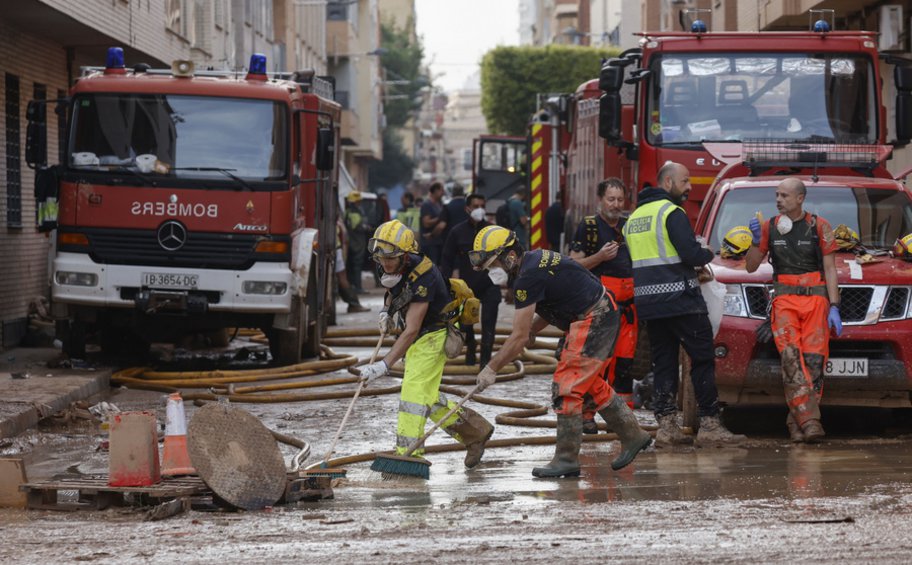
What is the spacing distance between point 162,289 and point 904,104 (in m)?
7.25

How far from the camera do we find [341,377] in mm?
15938

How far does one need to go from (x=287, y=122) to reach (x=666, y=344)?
19.7 feet

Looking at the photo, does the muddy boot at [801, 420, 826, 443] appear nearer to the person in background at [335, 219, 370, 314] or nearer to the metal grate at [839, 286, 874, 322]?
the metal grate at [839, 286, 874, 322]

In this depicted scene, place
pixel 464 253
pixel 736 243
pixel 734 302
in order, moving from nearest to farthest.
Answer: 1. pixel 734 302
2. pixel 736 243
3. pixel 464 253

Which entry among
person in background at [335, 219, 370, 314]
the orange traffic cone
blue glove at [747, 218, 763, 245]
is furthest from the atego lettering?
person in background at [335, 219, 370, 314]

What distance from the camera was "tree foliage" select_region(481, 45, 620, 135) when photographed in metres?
69.8

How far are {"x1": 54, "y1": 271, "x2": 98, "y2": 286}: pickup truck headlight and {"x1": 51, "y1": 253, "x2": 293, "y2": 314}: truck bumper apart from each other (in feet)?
0.06

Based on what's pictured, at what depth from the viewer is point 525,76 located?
230ft

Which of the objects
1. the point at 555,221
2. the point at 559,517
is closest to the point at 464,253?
the point at 555,221

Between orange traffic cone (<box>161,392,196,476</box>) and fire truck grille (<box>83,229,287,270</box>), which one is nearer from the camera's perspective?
orange traffic cone (<box>161,392,196,476</box>)

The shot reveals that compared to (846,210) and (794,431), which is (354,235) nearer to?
(846,210)

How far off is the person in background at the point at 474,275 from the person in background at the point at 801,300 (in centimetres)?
465

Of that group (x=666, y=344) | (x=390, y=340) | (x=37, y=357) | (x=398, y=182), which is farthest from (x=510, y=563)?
(x=398, y=182)

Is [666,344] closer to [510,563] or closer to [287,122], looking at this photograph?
[510,563]
